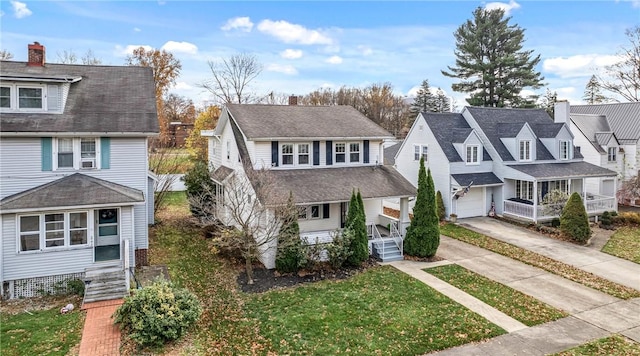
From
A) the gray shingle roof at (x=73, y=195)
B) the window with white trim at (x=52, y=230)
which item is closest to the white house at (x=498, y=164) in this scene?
the gray shingle roof at (x=73, y=195)

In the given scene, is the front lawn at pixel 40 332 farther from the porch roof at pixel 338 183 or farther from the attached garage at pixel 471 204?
the attached garage at pixel 471 204

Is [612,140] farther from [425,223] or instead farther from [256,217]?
[256,217]

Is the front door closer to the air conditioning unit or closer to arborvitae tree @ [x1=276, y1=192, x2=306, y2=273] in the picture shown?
the air conditioning unit

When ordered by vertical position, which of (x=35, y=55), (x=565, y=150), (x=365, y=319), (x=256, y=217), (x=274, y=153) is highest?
(x=35, y=55)

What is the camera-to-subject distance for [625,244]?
21.6m

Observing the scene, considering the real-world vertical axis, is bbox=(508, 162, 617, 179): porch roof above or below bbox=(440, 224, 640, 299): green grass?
above

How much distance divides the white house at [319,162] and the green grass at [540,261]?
5.03m

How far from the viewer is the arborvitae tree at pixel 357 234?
17266 mm

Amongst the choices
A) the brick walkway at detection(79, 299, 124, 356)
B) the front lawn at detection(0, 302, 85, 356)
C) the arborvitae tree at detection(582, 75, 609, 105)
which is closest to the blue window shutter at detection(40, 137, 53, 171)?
the front lawn at detection(0, 302, 85, 356)

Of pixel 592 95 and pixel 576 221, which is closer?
pixel 576 221

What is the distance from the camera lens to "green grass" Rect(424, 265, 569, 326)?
12.9m

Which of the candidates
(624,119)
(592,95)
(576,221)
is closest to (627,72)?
(624,119)

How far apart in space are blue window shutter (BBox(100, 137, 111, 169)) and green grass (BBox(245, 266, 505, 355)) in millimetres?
8080

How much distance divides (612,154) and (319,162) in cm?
2856
